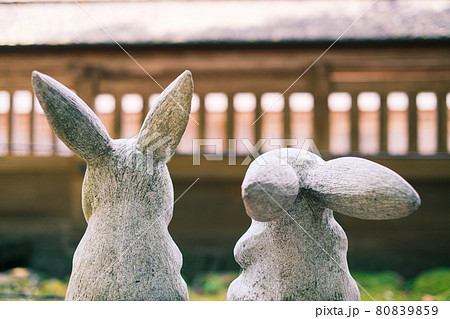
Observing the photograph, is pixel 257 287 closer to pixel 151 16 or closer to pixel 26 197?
pixel 151 16

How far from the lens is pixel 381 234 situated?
5605mm

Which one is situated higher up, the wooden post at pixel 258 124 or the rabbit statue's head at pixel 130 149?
the wooden post at pixel 258 124

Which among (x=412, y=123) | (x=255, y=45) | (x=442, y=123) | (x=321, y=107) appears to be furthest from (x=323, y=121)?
(x=442, y=123)

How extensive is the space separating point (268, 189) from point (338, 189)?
0.30 m

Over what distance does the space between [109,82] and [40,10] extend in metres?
1.25

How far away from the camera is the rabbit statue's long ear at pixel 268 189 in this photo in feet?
4.69

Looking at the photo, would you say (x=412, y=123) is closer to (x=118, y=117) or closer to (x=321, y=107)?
(x=321, y=107)

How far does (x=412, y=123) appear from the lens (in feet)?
17.3

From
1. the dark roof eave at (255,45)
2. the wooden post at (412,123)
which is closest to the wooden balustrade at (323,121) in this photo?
the wooden post at (412,123)

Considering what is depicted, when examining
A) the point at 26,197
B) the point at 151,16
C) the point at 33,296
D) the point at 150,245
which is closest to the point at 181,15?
the point at 151,16

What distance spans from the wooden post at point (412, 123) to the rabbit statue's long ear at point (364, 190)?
396cm

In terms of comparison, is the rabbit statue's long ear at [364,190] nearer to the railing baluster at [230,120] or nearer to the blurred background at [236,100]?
the blurred background at [236,100]

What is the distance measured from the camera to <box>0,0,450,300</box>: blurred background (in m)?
5.08

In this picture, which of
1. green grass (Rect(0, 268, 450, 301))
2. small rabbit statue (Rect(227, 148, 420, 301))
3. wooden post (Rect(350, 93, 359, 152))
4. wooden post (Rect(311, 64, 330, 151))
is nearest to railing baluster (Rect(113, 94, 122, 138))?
green grass (Rect(0, 268, 450, 301))
